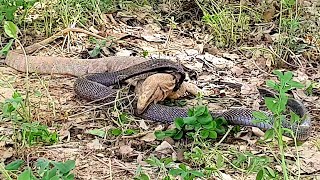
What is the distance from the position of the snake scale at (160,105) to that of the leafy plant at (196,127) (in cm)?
23

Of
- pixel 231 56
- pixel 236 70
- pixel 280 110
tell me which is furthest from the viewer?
pixel 231 56

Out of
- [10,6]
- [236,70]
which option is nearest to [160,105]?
[236,70]

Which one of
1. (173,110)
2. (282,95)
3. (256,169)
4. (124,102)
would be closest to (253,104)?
(173,110)

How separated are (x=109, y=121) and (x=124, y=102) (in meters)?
0.23

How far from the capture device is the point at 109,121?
3.18m

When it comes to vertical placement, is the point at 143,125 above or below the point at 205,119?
below

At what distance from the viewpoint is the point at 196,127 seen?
111 inches

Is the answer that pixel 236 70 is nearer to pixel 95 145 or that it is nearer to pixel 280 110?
pixel 95 145

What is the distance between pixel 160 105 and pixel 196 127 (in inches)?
19.5

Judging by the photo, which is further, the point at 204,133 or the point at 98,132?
the point at 98,132

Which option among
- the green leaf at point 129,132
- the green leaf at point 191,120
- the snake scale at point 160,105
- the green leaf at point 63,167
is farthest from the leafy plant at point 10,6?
the green leaf at point 63,167

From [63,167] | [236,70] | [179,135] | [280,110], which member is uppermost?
[280,110]

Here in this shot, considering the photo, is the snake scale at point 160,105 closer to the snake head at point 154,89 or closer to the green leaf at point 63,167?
the snake head at point 154,89

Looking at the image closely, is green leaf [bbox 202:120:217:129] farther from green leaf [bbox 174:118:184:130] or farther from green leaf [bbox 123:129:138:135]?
green leaf [bbox 123:129:138:135]
